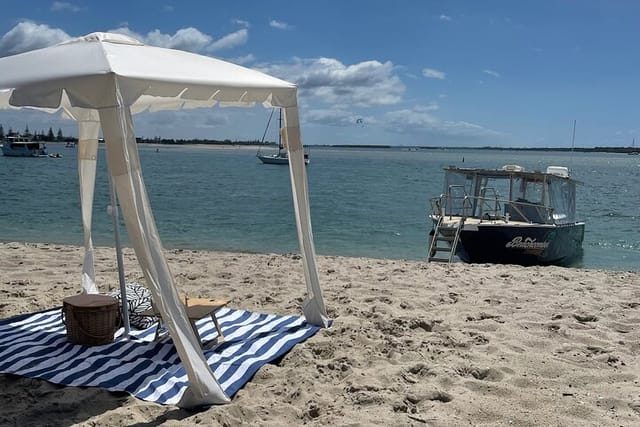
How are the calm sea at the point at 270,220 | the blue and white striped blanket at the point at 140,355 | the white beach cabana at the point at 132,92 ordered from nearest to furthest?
1. the white beach cabana at the point at 132,92
2. the blue and white striped blanket at the point at 140,355
3. the calm sea at the point at 270,220

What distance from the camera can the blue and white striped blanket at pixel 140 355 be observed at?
4.36m

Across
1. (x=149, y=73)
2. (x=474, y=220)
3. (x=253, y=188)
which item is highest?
(x=149, y=73)

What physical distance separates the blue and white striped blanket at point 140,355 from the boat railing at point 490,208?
7.62 meters

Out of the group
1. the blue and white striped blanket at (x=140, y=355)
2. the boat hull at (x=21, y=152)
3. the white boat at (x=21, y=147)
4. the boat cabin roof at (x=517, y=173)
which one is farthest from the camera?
the boat hull at (x=21, y=152)

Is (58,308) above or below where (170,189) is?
above

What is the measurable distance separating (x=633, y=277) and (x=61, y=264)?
897 cm

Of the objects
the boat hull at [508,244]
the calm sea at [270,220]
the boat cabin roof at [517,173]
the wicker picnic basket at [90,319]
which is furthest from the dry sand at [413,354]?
the calm sea at [270,220]

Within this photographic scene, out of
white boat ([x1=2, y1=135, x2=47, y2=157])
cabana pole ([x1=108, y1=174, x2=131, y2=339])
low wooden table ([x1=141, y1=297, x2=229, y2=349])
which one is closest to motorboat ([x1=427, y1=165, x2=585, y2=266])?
low wooden table ([x1=141, y1=297, x2=229, y2=349])

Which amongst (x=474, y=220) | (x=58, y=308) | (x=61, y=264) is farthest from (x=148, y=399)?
(x=474, y=220)

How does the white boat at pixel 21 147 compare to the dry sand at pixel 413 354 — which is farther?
the white boat at pixel 21 147

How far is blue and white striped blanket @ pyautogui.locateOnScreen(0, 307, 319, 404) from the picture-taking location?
436 cm

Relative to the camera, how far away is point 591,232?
74.3 feet

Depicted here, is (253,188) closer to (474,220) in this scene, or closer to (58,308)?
(474,220)

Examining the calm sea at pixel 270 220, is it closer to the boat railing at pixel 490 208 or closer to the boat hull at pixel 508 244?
the boat railing at pixel 490 208
